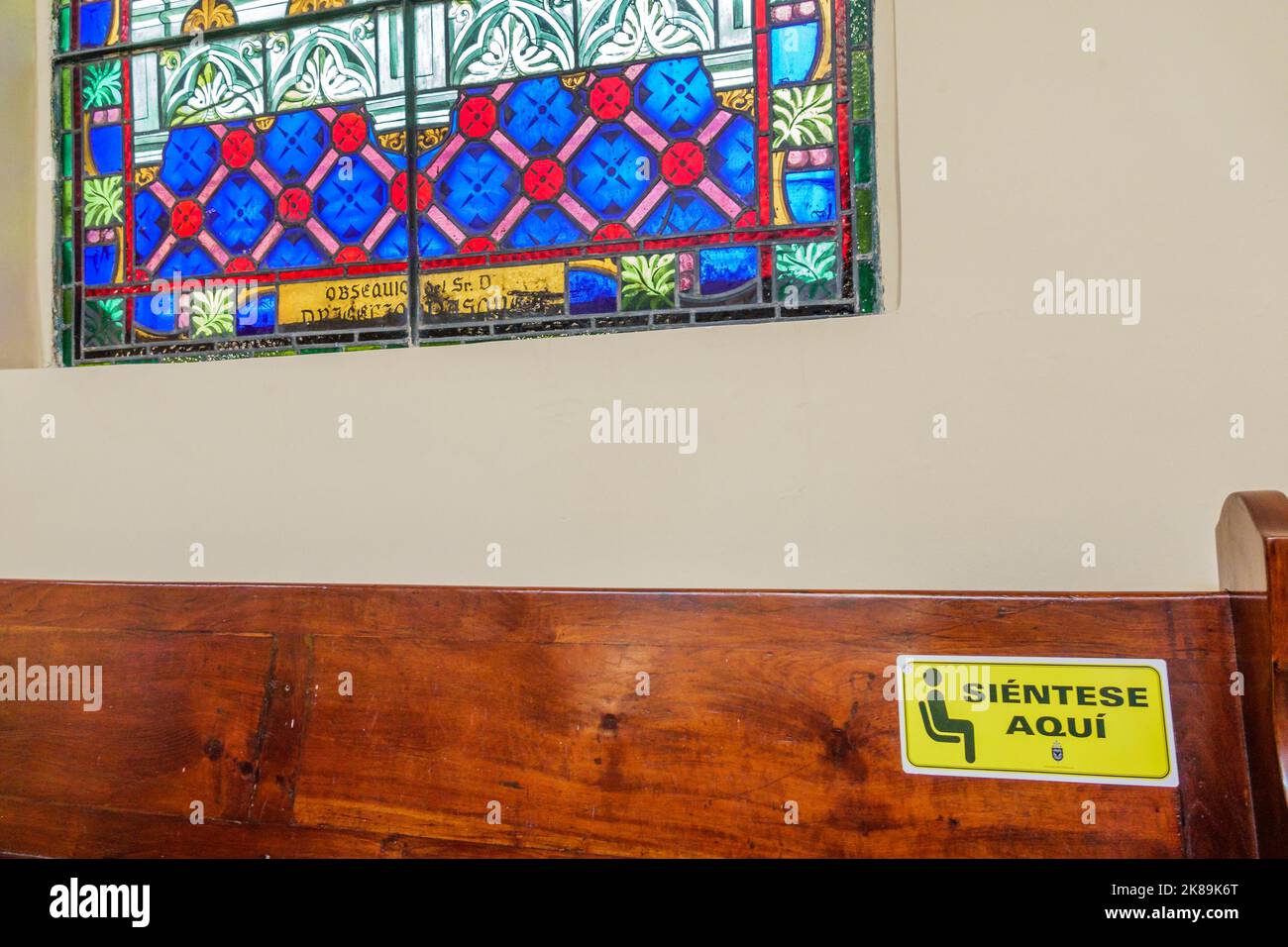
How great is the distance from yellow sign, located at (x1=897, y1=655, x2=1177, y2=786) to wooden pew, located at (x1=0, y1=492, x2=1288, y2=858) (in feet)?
0.06

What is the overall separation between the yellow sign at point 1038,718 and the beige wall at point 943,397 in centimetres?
49

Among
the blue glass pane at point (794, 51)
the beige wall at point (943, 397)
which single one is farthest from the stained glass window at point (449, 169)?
the beige wall at point (943, 397)

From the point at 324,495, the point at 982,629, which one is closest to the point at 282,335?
the point at 324,495

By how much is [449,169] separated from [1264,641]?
1.78 m

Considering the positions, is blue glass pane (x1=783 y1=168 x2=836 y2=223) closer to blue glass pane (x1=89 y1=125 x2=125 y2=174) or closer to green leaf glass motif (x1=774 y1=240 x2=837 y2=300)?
green leaf glass motif (x1=774 y1=240 x2=837 y2=300)

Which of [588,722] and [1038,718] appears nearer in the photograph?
[1038,718]

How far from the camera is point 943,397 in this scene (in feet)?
5.28

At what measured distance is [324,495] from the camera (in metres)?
1.89

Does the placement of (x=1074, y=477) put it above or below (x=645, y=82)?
below

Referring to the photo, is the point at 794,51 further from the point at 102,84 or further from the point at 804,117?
the point at 102,84

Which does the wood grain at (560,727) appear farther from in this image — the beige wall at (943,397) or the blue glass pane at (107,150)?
the blue glass pane at (107,150)

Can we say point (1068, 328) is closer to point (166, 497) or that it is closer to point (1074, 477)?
point (1074, 477)

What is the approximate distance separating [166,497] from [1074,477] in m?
1.99

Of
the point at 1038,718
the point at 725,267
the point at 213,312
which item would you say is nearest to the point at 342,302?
the point at 213,312
